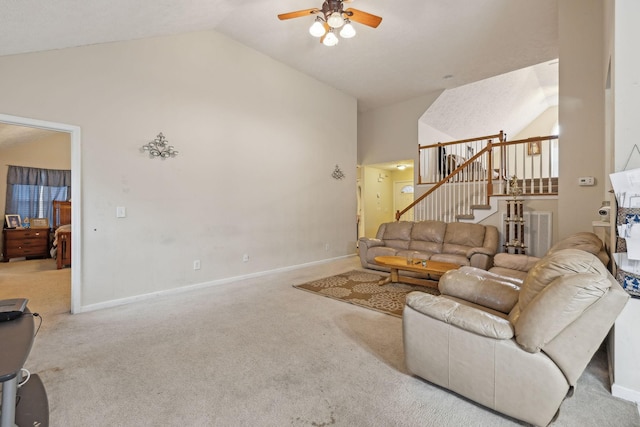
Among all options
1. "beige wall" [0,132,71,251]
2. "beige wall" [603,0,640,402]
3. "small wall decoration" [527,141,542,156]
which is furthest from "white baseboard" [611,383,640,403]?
"beige wall" [0,132,71,251]

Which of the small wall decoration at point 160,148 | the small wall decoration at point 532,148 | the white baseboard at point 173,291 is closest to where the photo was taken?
the white baseboard at point 173,291

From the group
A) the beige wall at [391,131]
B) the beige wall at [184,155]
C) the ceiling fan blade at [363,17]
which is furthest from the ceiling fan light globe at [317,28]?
the beige wall at [391,131]

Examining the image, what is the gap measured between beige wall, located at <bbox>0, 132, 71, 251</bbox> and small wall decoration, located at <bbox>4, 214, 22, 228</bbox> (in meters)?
0.21

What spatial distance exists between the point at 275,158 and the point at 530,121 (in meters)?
9.13

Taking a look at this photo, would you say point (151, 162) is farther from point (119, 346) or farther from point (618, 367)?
point (618, 367)

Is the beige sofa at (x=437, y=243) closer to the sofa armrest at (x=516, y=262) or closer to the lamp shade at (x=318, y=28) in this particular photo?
the sofa armrest at (x=516, y=262)

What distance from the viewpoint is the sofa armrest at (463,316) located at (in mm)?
1557

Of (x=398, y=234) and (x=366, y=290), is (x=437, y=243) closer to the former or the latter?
(x=398, y=234)

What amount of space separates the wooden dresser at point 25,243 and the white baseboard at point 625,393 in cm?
911

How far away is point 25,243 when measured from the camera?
6176 mm

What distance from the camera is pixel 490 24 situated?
4.15 metres

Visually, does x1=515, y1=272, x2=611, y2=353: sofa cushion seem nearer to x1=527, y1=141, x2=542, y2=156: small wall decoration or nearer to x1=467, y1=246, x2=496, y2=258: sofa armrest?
x1=467, y1=246, x2=496, y2=258: sofa armrest

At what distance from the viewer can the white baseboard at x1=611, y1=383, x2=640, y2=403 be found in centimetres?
169

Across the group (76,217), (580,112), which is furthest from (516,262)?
(76,217)
